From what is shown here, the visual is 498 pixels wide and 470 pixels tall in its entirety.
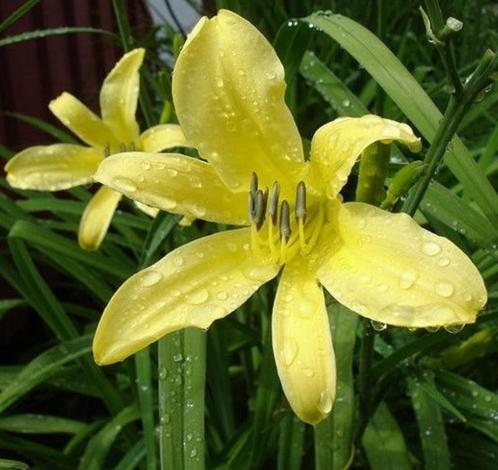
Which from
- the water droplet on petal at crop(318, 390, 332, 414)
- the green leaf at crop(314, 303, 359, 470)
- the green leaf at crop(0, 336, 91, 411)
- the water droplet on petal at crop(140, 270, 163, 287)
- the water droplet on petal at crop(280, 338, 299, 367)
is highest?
the water droplet on petal at crop(140, 270, 163, 287)

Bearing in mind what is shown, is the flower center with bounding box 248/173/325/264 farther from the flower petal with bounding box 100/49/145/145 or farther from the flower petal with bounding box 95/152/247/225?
the flower petal with bounding box 100/49/145/145

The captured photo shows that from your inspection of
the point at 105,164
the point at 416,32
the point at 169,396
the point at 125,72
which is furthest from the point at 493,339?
the point at 416,32

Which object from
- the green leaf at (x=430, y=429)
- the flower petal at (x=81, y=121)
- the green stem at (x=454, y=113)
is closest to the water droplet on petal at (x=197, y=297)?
the green stem at (x=454, y=113)

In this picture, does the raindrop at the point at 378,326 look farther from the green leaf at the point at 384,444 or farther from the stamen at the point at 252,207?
the green leaf at the point at 384,444

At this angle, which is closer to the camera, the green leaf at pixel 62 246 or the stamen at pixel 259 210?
the stamen at pixel 259 210

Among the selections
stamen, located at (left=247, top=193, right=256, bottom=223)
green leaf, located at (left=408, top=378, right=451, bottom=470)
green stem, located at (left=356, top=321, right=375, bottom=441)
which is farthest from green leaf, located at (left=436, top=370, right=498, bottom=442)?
stamen, located at (left=247, top=193, right=256, bottom=223)

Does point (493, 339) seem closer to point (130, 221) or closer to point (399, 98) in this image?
point (399, 98)
